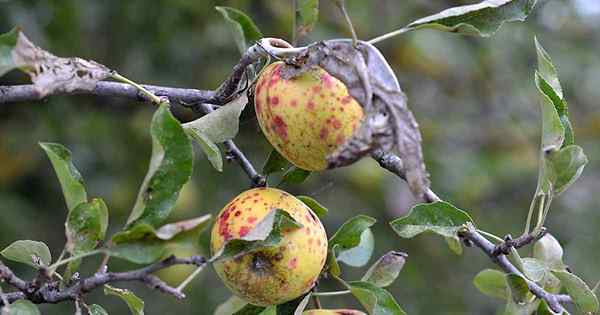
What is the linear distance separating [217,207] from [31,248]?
1.59 metres

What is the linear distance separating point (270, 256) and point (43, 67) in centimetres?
35

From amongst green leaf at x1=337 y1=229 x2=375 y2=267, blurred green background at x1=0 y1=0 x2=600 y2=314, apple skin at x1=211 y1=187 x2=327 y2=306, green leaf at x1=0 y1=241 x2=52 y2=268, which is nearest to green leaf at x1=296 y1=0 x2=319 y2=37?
apple skin at x1=211 y1=187 x2=327 y2=306

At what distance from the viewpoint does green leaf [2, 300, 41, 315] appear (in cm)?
96

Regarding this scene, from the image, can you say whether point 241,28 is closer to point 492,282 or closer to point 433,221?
point 433,221

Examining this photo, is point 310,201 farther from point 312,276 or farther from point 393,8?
point 393,8

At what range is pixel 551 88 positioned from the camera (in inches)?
47.7

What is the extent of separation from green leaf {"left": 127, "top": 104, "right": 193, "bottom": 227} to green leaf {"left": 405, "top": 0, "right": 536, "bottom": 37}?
1.06 ft

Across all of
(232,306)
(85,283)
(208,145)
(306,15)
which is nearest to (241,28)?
(306,15)

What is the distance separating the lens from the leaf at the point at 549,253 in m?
1.35

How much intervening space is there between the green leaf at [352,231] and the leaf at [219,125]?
217 millimetres

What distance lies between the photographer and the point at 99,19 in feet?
8.41

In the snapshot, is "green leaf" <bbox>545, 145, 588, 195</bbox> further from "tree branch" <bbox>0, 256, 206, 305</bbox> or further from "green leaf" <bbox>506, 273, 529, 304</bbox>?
"tree branch" <bbox>0, 256, 206, 305</bbox>

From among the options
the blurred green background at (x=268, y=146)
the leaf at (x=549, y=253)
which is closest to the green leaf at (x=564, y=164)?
the leaf at (x=549, y=253)

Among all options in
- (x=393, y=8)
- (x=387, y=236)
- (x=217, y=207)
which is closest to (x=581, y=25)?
(x=393, y=8)
